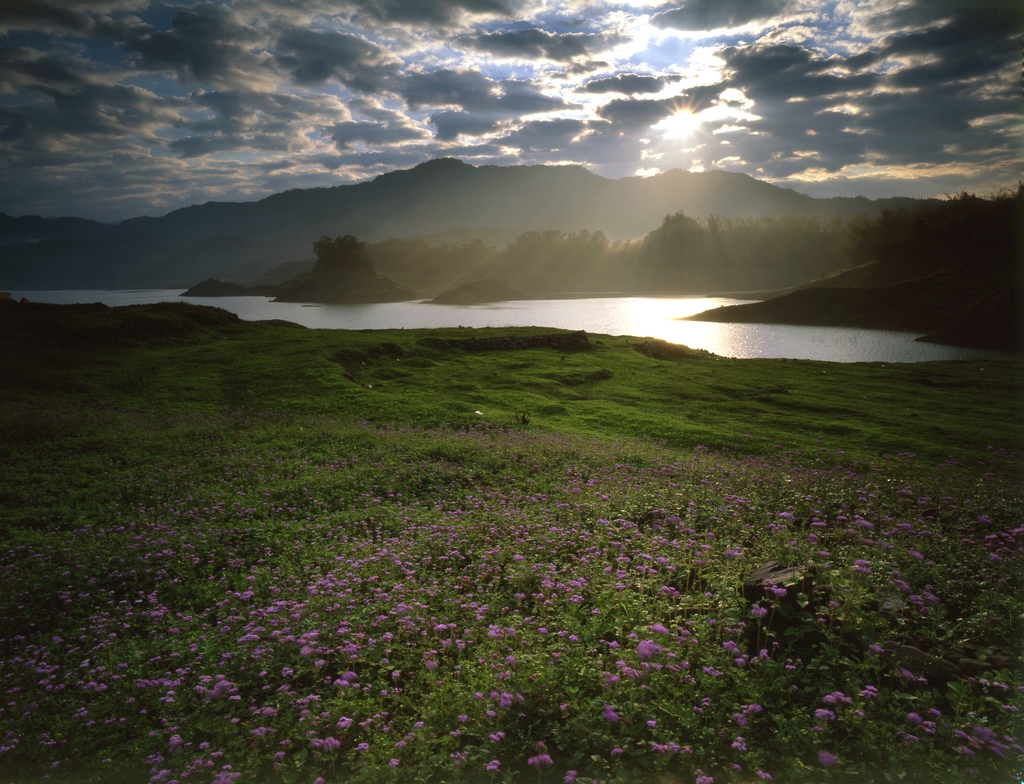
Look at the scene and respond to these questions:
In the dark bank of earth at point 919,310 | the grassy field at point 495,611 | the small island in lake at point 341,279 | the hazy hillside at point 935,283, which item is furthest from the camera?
the small island in lake at point 341,279

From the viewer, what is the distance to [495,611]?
22.2 feet

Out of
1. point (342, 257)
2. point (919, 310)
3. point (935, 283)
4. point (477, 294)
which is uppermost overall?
point (342, 257)

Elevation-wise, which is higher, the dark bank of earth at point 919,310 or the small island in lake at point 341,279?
the small island in lake at point 341,279

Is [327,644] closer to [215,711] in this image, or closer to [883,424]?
[215,711]

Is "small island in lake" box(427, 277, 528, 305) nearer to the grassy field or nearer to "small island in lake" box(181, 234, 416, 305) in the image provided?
A: "small island in lake" box(181, 234, 416, 305)

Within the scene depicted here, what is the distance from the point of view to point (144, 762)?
4.62m

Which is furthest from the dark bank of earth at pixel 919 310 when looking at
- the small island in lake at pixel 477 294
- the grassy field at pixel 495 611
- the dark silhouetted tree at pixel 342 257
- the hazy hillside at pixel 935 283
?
the dark silhouetted tree at pixel 342 257

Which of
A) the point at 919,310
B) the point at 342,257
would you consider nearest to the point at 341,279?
the point at 342,257

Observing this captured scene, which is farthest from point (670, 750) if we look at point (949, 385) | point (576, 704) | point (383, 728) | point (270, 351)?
point (949, 385)

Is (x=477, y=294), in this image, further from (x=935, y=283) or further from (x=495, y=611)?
(x=495, y=611)

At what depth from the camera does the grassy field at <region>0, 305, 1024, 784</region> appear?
4.45 meters

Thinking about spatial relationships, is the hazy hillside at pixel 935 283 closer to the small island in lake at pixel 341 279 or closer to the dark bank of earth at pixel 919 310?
the dark bank of earth at pixel 919 310

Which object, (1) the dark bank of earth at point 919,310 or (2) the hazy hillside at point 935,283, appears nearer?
(1) the dark bank of earth at point 919,310

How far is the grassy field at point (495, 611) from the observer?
4449 millimetres
